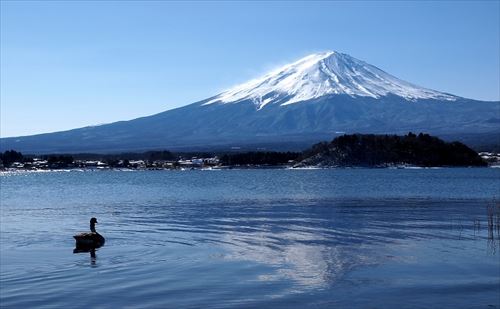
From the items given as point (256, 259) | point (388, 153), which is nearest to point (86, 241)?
point (256, 259)

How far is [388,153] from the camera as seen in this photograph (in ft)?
318

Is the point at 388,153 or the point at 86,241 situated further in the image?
the point at 388,153

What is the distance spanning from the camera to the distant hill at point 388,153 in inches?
3797

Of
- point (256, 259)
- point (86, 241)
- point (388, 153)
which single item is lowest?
point (256, 259)

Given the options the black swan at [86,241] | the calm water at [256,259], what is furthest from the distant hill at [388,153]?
the black swan at [86,241]

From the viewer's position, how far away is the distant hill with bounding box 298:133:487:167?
96.4 metres

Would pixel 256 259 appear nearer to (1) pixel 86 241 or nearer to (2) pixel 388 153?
(1) pixel 86 241

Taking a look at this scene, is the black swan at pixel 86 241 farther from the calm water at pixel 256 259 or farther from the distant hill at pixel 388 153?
the distant hill at pixel 388 153

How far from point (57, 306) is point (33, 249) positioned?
7267 mm

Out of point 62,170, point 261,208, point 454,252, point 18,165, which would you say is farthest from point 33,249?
point 18,165

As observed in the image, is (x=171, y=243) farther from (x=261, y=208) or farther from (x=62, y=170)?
(x=62, y=170)

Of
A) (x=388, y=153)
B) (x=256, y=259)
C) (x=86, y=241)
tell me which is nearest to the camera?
(x=256, y=259)

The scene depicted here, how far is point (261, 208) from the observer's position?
34188mm

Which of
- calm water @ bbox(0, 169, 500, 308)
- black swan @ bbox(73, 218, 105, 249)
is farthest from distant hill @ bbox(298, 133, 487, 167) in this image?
black swan @ bbox(73, 218, 105, 249)
